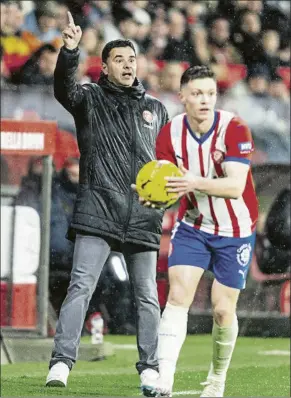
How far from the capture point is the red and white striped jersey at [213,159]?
521 centimetres

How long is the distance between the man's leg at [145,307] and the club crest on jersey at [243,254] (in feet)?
1.94

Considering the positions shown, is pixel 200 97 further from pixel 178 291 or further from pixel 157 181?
pixel 178 291

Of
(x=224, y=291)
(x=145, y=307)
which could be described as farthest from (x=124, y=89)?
(x=224, y=291)

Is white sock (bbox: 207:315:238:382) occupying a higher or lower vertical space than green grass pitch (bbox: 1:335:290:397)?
higher

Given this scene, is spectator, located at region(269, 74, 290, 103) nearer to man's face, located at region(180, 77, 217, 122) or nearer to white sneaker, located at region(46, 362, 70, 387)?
white sneaker, located at region(46, 362, 70, 387)

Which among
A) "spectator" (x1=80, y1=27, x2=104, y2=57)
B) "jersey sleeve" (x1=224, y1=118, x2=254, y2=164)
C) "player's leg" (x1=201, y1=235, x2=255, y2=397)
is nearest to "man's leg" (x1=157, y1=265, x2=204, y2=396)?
"player's leg" (x1=201, y1=235, x2=255, y2=397)

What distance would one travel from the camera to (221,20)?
1259 cm

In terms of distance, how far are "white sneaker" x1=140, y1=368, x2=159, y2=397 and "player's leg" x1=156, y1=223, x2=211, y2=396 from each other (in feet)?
1.29

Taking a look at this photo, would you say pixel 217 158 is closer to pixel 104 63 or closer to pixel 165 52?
pixel 104 63

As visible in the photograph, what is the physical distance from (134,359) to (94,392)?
10.1 ft

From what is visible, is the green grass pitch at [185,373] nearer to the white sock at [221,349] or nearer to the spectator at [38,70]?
the white sock at [221,349]

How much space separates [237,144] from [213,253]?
0.54 meters

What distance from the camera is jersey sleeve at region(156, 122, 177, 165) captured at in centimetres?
526

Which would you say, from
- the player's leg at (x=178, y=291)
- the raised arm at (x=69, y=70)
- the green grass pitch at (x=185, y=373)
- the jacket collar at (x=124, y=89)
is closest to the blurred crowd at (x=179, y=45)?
the green grass pitch at (x=185, y=373)
